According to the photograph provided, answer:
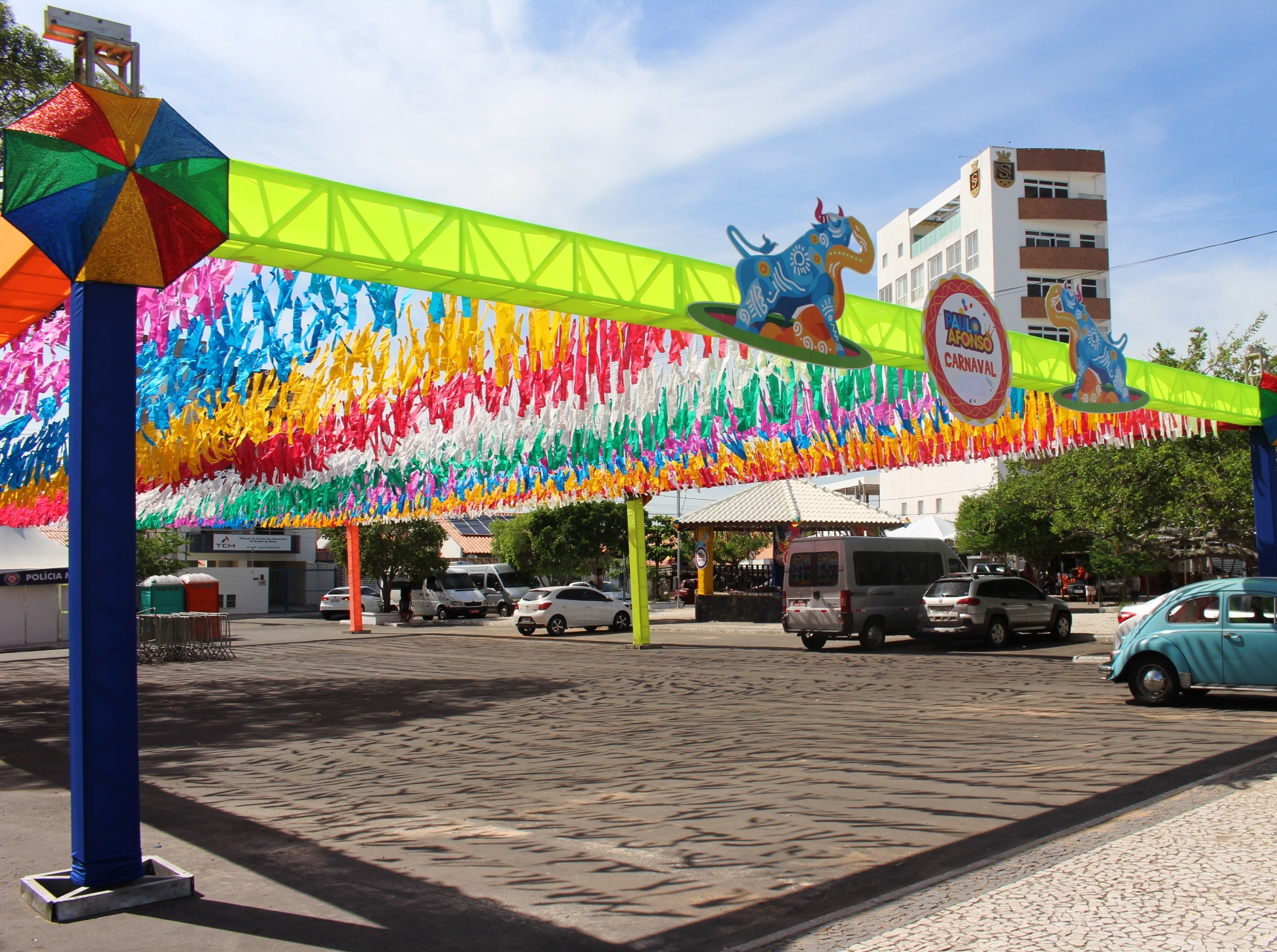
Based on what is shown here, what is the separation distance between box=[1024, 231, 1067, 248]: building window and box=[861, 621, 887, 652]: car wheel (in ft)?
122

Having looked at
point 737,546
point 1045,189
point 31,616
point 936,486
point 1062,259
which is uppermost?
point 1045,189

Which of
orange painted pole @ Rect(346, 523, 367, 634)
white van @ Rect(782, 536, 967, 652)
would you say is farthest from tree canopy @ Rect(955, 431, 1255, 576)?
orange painted pole @ Rect(346, 523, 367, 634)

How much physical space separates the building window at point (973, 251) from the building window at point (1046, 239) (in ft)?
8.35

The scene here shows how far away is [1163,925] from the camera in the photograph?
179 inches

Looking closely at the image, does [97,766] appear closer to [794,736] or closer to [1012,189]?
[794,736]

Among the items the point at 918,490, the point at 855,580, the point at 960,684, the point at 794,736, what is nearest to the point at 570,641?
the point at 855,580

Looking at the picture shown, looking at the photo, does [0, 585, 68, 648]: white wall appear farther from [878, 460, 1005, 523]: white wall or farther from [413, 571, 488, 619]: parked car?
[878, 460, 1005, 523]: white wall

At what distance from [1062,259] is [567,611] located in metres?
36.8

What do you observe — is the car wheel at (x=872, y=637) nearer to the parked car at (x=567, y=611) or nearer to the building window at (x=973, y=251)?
the parked car at (x=567, y=611)

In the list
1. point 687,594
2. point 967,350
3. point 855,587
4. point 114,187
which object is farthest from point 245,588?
point 114,187

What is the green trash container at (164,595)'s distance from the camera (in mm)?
28281

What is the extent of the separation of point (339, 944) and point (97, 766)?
1.83 metres

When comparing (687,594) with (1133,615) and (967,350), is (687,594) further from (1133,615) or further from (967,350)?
(967,350)

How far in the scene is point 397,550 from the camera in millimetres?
41312
